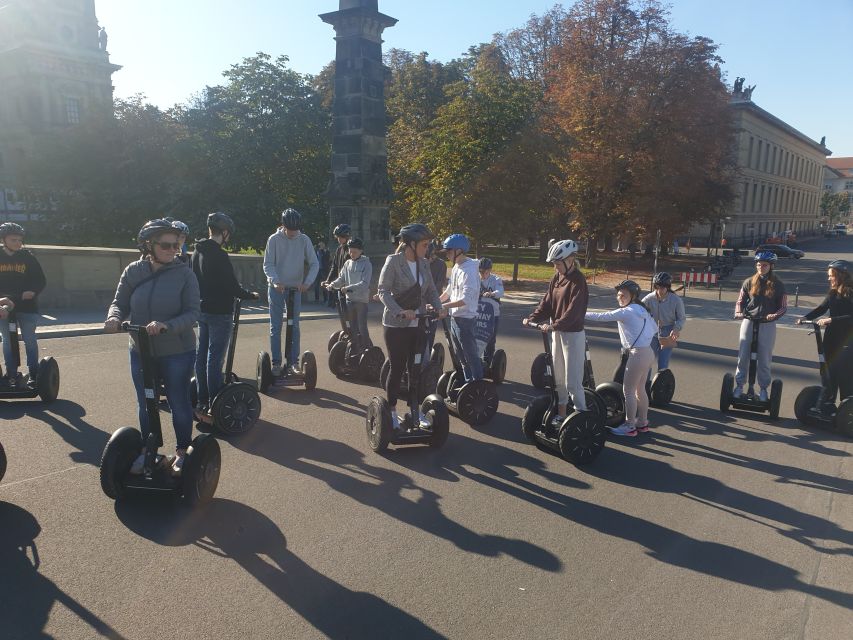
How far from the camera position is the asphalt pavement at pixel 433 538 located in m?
3.49

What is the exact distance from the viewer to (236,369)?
9.30 m

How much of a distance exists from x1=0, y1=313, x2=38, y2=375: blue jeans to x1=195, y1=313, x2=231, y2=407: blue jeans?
214cm

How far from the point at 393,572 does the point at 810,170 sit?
4942 inches

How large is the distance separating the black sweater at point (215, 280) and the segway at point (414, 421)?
1.77 m

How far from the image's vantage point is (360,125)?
18328mm

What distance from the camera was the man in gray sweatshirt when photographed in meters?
7.74

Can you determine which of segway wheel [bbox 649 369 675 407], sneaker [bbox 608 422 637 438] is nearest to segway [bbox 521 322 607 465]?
sneaker [bbox 608 422 637 438]

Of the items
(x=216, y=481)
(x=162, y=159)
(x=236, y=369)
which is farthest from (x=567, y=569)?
(x=162, y=159)

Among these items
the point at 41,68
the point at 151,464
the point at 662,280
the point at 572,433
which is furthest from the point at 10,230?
the point at 41,68

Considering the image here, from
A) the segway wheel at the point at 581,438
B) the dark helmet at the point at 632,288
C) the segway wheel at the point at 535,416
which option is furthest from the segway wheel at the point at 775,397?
the segway wheel at the point at 535,416

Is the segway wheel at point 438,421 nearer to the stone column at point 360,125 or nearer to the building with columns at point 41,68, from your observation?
the stone column at point 360,125

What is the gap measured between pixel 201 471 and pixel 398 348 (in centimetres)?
210

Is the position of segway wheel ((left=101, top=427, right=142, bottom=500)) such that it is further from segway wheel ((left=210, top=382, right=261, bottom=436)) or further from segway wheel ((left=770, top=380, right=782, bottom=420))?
segway wheel ((left=770, top=380, right=782, bottom=420))

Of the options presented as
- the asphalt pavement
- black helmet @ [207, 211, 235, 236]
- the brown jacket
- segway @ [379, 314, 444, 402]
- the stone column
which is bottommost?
the asphalt pavement
